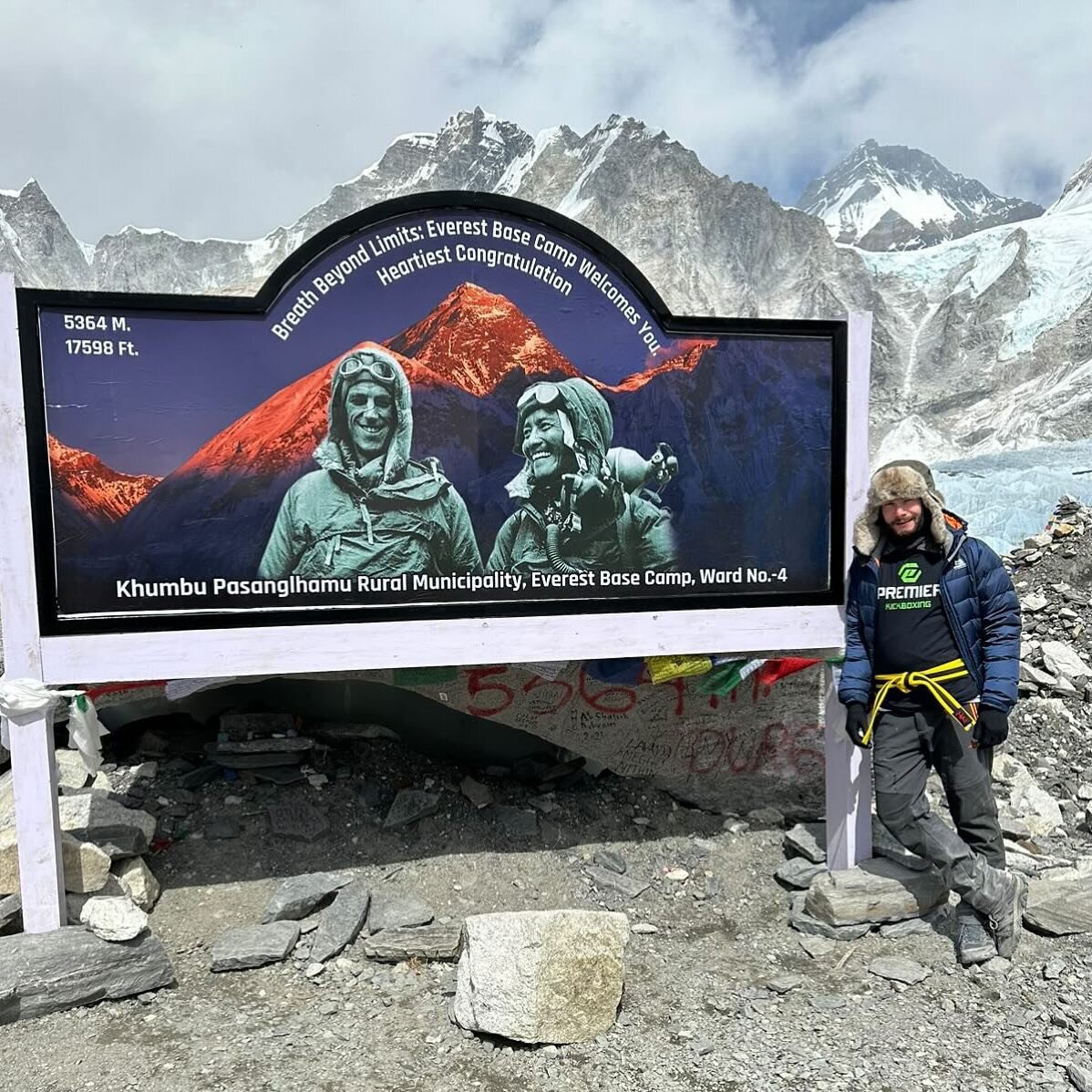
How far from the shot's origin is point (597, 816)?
5.28 m

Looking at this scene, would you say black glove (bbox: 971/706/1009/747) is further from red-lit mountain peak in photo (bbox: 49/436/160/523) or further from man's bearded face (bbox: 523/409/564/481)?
red-lit mountain peak in photo (bbox: 49/436/160/523)

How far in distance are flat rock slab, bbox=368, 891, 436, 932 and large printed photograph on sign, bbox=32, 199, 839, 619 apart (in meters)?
1.66

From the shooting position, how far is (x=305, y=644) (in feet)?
13.0

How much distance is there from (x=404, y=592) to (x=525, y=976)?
186cm

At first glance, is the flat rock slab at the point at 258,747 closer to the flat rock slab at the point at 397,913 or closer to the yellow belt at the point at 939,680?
the flat rock slab at the point at 397,913

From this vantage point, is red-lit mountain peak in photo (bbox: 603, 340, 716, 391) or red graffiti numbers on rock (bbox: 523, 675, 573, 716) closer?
red-lit mountain peak in photo (bbox: 603, 340, 716, 391)

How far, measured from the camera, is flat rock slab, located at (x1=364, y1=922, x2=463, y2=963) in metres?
3.93

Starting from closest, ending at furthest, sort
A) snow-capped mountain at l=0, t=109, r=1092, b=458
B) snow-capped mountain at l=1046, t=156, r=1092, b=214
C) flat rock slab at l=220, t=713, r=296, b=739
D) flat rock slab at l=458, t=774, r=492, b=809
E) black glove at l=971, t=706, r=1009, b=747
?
black glove at l=971, t=706, r=1009, b=747 < flat rock slab at l=458, t=774, r=492, b=809 < flat rock slab at l=220, t=713, r=296, b=739 < snow-capped mountain at l=0, t=109, r=1092, b=458 < snow-capped mountain at l=1046, t=156, r=1092, b=214

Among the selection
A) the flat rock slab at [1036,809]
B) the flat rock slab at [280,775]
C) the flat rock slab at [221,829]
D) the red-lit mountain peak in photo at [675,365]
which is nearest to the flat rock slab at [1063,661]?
the flat rock slab at [1036,809]

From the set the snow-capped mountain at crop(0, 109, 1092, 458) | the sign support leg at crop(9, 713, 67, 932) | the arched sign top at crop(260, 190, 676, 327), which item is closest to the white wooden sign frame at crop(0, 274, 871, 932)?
the sign support leg at crop(9, 713, 67, 932)

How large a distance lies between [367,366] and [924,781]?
3.59 metres

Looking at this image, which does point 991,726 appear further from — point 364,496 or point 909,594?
point 364,496

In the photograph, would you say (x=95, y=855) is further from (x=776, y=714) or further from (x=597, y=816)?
(x=776, y=714)

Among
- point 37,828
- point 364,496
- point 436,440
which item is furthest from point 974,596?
point 37,828
